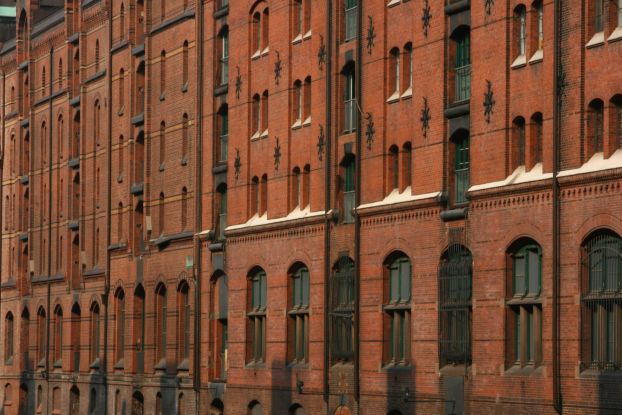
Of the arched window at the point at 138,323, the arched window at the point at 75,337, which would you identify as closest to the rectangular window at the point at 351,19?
the arched window at the point at 138,323

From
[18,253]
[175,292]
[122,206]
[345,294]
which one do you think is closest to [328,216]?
[345,294]

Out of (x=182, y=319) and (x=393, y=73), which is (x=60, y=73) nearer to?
(x=182, y=319)

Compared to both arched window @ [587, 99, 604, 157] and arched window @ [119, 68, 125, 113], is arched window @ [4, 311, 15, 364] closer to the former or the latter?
arched window @ [119, 68, 125, 113]

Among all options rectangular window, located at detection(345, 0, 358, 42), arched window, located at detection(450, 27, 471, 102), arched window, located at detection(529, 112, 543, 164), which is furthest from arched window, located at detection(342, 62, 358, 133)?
arched window, located at detection(529, 112, 543, 164)

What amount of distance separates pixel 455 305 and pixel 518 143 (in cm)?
472

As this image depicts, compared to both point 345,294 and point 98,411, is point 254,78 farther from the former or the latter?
point 98,411

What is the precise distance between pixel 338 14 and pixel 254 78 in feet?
20.0

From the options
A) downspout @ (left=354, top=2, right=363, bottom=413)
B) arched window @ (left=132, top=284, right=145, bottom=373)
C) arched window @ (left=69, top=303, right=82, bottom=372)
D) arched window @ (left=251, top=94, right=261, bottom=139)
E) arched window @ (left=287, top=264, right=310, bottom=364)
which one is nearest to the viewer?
downspout @ (left=354, top=2, right=363, bottom=413)

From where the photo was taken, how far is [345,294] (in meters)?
53.4

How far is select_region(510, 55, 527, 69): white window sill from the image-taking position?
44.6 meters

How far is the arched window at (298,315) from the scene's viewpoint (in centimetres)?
5606

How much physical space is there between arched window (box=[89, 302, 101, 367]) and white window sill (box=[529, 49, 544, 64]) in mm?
33010

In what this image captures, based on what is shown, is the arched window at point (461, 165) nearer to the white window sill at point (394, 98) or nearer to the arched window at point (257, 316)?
the white window sill at point (394, 98)

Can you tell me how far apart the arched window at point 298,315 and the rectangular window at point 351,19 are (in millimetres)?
7190
